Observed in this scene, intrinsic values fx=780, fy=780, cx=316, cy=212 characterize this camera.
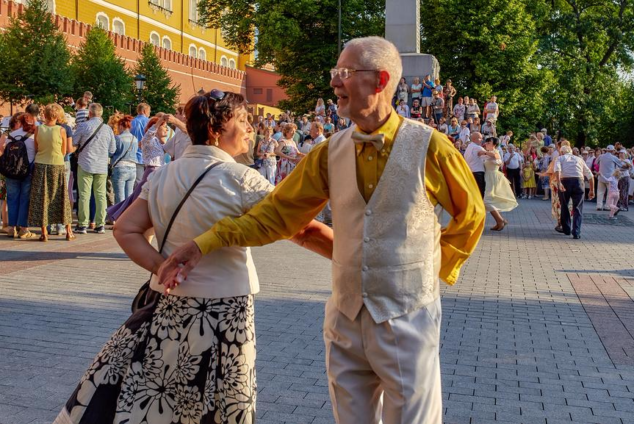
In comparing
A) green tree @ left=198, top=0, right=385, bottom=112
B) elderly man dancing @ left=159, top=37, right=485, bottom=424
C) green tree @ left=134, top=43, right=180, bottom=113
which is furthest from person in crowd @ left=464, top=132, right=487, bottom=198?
green tree @ left=134, top=43, right=180, bottom=113

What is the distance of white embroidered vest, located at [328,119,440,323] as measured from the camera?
2.95 m

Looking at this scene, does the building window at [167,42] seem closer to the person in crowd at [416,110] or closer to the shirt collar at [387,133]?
the person in crowd at [416,110]

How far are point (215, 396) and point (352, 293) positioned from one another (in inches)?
30.4

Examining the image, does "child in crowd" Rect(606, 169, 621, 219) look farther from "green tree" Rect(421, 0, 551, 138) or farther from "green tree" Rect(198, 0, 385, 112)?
"green tree" Rect(198, 0, 385, 112)

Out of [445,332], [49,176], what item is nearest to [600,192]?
[49,176]

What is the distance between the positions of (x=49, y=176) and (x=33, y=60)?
24.1m

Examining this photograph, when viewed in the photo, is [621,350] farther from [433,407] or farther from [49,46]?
[49,46]

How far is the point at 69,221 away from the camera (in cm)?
1223

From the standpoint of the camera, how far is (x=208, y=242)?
3117 mm

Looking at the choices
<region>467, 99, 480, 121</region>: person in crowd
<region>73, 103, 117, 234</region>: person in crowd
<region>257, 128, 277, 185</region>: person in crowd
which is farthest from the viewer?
<region>467, 99, 480, 121</region>: person in crowd

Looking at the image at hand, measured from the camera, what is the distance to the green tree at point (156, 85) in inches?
1816

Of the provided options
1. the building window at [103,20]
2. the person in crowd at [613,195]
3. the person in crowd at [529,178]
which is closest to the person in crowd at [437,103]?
the person in crowd at [529,178]

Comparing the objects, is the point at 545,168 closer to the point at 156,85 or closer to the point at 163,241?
the point at 156,85

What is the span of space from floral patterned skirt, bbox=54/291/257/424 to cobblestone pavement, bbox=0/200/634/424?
135 centimetres
